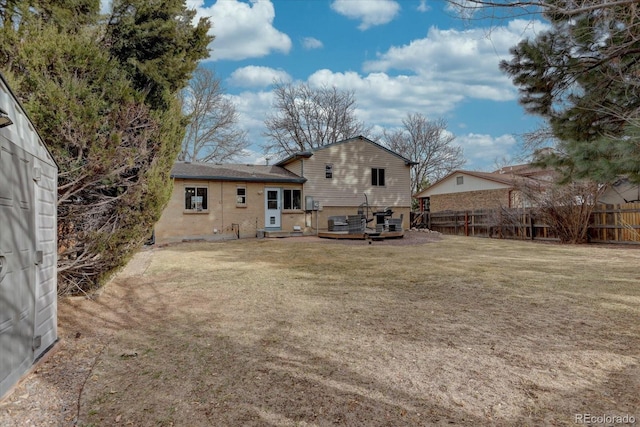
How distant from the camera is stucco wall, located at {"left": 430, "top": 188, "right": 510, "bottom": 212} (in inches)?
879

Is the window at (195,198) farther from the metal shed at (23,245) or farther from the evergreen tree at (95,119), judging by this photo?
the metal shed at (23,245)

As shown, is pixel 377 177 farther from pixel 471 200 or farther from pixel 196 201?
pixel 196 201

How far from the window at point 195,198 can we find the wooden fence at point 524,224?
43.6ft

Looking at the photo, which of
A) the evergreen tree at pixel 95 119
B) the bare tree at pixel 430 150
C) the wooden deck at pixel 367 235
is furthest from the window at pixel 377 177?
the bare tree at pixel 430 150

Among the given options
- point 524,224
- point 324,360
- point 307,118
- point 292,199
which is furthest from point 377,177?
point 324,360

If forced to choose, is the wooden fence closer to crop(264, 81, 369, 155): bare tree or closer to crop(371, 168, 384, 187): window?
crop(371, 168, 384, 187): window

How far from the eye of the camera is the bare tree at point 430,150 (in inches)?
1374

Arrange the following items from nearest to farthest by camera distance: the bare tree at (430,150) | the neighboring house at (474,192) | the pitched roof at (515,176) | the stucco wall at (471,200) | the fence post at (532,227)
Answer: the fence post at (532,227), the pitched roof at (515,176), the neighboring house at (474,192), the stucco wall at (471,200), the bare tree at (430,150)

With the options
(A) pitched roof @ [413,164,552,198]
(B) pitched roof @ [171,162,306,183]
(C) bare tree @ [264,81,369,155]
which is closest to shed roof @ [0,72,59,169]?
(A) pitched roof @ [413,164,552,198]

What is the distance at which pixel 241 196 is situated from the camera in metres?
17.3

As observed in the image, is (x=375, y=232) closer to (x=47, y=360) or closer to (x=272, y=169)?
(x=272, y=169)

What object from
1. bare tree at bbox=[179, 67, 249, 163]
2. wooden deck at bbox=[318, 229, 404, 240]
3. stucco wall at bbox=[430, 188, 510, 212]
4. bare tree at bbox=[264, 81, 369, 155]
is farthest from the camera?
bare tree at bbox=[264, 81, 369, 155]

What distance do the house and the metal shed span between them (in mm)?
12656

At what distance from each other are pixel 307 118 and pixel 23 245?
30.8 metres
